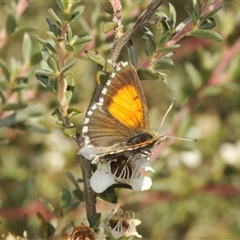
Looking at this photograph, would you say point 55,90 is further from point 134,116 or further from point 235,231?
point 235,231

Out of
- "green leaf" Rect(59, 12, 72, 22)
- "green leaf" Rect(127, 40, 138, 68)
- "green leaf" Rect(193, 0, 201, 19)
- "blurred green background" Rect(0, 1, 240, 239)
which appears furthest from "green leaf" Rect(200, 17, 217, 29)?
"blurred green background" Rect(0, 1, 240, 239)

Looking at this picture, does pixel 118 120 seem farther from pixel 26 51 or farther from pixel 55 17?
pixel 26 51

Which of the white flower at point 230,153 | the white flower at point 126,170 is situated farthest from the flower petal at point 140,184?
the white flower at point 230,153

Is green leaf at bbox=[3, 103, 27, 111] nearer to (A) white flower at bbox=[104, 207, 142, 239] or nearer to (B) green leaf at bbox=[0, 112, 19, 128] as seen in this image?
(B) green leaf at bbox=[0, 112, 19, 128]

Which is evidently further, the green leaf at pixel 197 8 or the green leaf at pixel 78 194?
the green leaf at pixel 78 194

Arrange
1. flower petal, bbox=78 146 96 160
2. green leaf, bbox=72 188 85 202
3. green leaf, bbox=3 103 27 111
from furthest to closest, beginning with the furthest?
green leaf, bbox=3 103 27 111
green leaf, bbox=72 188 85 202
flower petal, bbox=78 146 96 160

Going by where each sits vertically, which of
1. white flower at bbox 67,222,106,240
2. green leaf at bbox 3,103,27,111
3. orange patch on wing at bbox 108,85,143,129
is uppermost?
orange patch on wing at bbox 108,85,143,129

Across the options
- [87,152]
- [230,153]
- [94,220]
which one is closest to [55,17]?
[87,152]

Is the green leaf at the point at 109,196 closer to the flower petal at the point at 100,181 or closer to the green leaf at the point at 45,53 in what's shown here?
the flower petal at the point at 100,181

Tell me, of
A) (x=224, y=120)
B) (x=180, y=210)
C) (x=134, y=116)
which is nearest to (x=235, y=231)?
(x=180, y=210)
